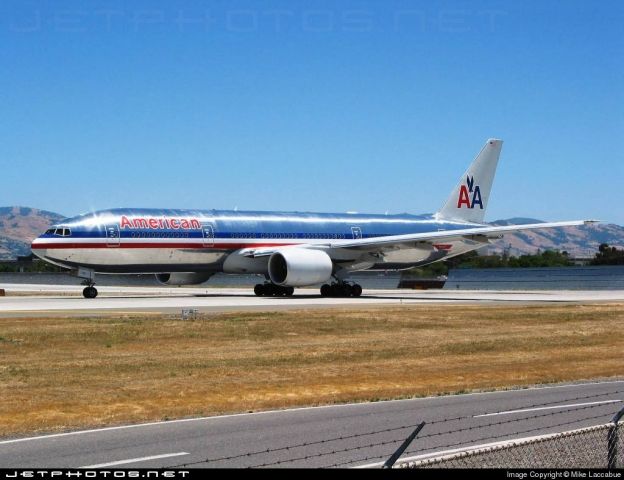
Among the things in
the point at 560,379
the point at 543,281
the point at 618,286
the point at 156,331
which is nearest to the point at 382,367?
the point at 560,379

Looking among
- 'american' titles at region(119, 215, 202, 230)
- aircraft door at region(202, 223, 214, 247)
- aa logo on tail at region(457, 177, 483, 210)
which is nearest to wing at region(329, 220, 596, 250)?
aircraft door at region(202, 223, 214, 247)

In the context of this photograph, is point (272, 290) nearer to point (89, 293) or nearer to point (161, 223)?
point (161, 223)

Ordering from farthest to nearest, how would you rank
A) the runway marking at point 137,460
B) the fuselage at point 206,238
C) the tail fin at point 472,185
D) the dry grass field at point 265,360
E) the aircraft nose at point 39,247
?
the tail fin at point 472,185, the fuselage at point 206,238, the aircraft nose at point 39,247, the dry grass field at point 265,360, the runway marking at point 137,460

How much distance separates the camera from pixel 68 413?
59.6 ft

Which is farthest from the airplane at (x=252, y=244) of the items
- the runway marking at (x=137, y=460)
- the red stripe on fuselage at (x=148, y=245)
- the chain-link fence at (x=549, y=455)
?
the chain-link fence at (x=549, y=455)

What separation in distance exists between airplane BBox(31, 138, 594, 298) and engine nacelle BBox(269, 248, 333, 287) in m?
0.06

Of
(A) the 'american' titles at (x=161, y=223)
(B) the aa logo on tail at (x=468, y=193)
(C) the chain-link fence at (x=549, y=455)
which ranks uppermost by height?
(B) the aa logo on tail at (x=468, y=193)

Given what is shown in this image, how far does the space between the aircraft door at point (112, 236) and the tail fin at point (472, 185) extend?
24895mm

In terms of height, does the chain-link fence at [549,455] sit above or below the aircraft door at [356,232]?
below

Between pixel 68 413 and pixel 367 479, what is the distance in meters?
11.3

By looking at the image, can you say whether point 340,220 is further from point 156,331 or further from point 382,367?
point 382,367

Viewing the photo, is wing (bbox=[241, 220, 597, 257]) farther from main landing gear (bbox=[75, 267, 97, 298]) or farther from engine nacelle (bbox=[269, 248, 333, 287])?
main landing gear (bbox=[75, 267, 97, 298])

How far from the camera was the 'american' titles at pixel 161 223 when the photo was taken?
53219mm

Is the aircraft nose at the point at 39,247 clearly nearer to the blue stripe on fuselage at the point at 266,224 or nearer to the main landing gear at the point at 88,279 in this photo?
the blue stripe on fuselage at the point at 266,224
